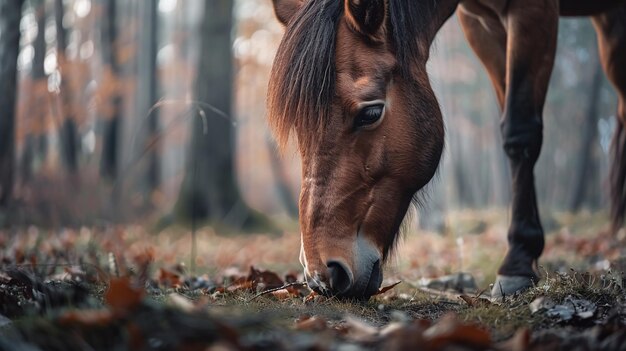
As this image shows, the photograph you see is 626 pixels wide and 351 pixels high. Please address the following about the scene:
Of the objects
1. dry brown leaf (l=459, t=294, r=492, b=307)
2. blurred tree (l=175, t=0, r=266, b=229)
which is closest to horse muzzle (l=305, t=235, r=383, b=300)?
dry brown leaf (l=459, t=294, r=492, b=307)

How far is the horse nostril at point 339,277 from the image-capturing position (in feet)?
7.90

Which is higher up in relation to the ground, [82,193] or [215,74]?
[215,74]

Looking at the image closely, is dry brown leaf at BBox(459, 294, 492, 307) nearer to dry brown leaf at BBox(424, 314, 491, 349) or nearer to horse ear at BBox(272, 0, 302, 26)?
dry brown leaf at BBox(424, 314, 491, 349)

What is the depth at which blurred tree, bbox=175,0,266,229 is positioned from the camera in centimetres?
1097

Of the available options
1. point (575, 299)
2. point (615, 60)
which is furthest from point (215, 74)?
point (575, 299)

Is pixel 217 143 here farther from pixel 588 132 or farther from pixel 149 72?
pixel 588 132

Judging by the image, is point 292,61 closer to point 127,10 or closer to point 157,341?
point 157,341

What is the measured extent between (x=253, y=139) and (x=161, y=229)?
25.1 metres

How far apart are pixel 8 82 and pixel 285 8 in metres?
5.04

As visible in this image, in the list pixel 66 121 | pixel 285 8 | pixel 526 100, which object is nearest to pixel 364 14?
pixel 285 8

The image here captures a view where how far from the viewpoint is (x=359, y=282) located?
8.04 ft

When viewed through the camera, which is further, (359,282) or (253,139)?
(253,139)

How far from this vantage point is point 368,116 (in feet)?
8.98

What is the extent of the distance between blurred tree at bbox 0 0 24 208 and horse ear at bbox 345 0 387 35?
5.32 m
